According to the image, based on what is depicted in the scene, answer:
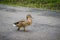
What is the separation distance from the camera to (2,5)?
3447 millimetres

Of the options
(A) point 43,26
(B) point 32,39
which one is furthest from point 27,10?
(B) point 32,39

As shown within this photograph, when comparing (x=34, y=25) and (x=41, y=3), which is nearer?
(x=34, y=25)

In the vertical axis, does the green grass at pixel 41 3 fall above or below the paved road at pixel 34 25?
above

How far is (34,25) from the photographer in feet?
8.70

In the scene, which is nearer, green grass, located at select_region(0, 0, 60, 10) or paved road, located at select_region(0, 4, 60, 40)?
paved road, located at select_region(0, 4, 60, 40)

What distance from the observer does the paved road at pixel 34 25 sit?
7.30 feet

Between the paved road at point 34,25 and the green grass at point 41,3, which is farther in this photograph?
the green grass at point 41,3

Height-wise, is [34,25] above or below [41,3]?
below

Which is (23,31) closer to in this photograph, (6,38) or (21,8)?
(6,38)

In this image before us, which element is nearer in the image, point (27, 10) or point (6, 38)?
point (6, 38)

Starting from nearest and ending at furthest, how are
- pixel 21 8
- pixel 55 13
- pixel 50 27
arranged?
pixel 50 27 < pixel 55 13 < pixel 21 8

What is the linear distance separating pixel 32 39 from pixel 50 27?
0.48 m

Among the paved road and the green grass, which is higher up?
the green grass

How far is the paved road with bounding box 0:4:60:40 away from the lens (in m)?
2.23
